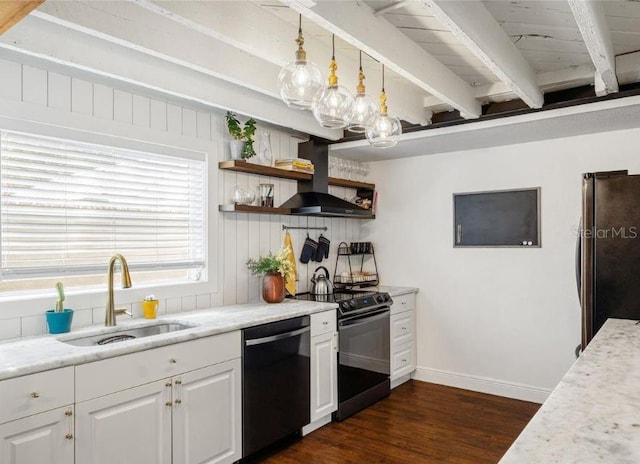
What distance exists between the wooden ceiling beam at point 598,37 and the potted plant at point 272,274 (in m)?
2.34

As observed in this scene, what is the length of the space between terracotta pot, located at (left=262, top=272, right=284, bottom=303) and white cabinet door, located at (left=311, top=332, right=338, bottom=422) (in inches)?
16.8

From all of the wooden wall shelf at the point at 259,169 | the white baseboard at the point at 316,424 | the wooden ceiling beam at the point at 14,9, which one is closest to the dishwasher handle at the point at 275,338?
the white baseboard at the point at 316,424

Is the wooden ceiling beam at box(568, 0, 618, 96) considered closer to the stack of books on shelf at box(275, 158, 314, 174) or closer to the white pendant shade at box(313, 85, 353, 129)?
the white pendant shade at box(313, 85, 353, 129)

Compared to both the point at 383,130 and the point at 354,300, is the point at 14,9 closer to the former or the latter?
the point at 383,130

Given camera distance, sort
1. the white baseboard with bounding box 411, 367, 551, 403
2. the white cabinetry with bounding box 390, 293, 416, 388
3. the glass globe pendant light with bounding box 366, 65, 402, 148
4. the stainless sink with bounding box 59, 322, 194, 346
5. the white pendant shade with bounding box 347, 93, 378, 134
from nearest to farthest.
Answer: the white pendant shade with bounding box 347, 93, 378, 134 → the glass globe pendant light with bounding box 366, 65, 402, 148 → the stainless sink with bounding box 59, 322, 194, 346 → the white baseboard with bounding box 411, 367, 551, 403 → the white cabinetry with bounding box 390, 293, 416, 388

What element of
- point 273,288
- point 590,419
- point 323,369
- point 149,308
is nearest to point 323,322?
point 323,369

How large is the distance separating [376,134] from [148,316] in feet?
5.66

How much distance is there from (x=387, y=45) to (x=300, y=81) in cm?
66

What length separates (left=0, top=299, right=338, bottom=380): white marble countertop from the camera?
6.08 feet

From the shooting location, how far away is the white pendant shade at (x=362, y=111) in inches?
84.3

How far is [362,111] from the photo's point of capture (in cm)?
217

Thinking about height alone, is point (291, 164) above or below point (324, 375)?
above

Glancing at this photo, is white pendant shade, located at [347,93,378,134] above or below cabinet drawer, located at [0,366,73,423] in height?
above

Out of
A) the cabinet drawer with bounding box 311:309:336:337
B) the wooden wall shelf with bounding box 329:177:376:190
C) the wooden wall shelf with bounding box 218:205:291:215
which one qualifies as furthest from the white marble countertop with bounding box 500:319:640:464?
the wooden wall shelf with bounding box 329:177:376:190
